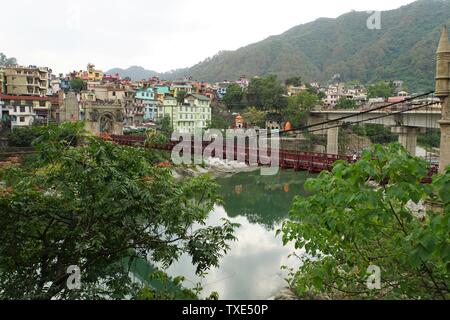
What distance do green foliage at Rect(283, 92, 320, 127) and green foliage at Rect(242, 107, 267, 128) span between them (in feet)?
6.75

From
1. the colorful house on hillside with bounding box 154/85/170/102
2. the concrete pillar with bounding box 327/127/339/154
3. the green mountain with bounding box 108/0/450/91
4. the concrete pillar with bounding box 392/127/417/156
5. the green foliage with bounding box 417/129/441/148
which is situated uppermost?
the green mountain with bounding box 108/0/450/91

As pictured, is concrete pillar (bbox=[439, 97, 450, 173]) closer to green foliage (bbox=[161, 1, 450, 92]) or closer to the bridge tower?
the bridge tower

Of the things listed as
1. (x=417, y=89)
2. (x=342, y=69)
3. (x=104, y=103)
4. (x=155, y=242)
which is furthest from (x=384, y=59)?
(x=155, y=242)

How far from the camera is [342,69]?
69625 millimetres

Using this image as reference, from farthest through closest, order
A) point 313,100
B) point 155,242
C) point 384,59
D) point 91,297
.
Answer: point 384,59
point 313,100
point 155,242
point 91,297

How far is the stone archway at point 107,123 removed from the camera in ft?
85.1

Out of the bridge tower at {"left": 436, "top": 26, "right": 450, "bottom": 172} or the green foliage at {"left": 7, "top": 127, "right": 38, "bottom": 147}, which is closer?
the bridge tower at {"left": 436, "top": 26, "right": 450, "bottom": 172}

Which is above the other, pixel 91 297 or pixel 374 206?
pixel 374 206

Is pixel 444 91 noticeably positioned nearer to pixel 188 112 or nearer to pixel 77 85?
pixel 188 112

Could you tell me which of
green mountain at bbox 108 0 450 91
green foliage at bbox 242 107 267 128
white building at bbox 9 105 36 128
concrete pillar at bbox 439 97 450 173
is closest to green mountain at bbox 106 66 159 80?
green mountain at bbox 108 0 450 91

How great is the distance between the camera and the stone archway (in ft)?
85.1
